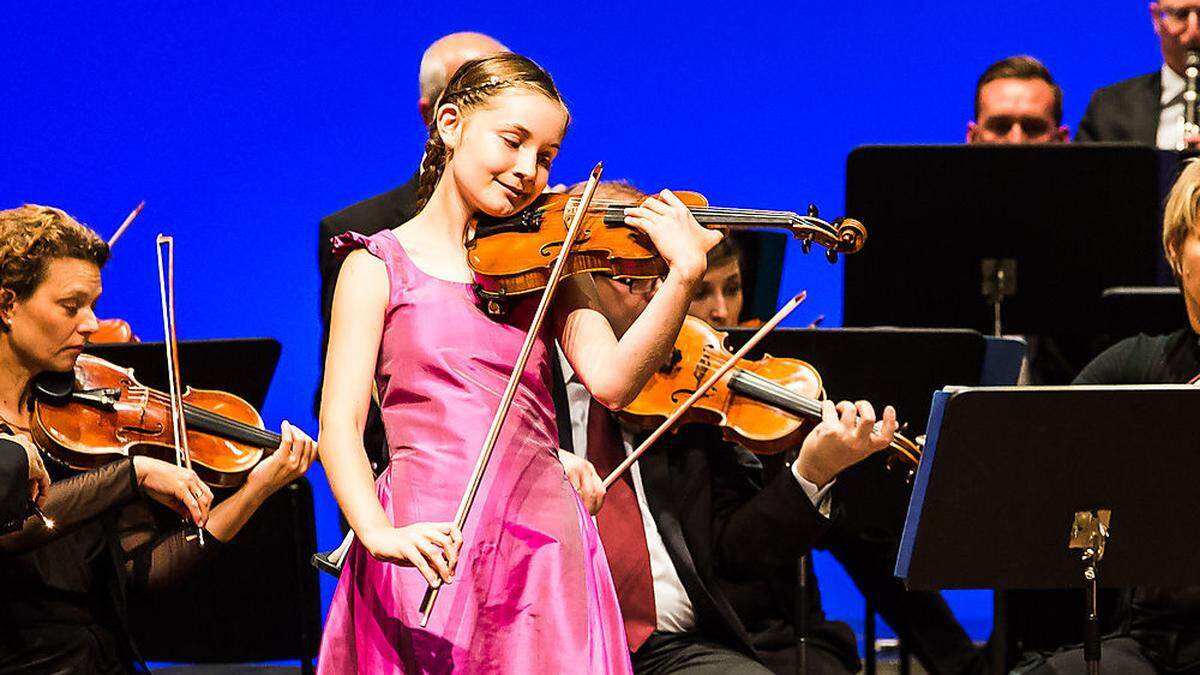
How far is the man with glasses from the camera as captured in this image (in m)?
3.64

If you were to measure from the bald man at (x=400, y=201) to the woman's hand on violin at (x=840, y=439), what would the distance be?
0.99m

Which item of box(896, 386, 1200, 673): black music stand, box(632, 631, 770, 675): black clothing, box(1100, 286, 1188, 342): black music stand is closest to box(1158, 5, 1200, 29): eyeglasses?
box(1100, 286, 1188, 342): black music stand

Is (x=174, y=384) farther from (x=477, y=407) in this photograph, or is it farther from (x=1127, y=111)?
(x=1127, y=111)

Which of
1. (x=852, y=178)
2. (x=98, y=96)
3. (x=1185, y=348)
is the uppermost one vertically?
(x=98, y=96)

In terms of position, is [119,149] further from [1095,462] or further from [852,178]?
[1095,462]

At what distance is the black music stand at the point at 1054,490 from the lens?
206cm

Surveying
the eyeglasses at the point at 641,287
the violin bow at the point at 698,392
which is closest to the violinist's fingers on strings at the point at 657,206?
the violin bow at the point at 698,392

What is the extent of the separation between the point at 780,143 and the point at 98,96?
5.46ft

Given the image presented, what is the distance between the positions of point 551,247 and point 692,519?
2.91ft

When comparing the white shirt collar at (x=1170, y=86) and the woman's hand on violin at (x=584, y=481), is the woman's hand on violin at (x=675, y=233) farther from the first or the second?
the white shirt collar at (x=1170, y=86)

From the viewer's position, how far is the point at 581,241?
1.76m

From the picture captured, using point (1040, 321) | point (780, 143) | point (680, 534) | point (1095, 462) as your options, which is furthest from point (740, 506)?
point (780, 143)

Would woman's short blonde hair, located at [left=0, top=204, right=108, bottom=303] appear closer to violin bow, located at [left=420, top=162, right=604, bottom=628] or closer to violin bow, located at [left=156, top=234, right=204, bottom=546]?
violin bow, located at [left=156, top=234, right=204, bottom=546]

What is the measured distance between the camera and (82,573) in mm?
2418
